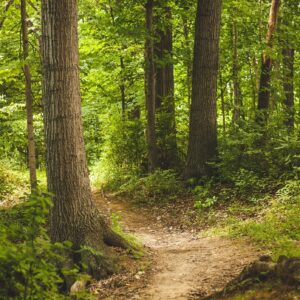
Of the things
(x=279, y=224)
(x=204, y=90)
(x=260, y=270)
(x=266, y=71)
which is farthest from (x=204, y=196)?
(x=260, y=270)

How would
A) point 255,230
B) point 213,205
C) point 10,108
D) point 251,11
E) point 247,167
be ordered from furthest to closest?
point 251,11 → point 10,108 → point 247,167 → point 213,205 → point 255,230

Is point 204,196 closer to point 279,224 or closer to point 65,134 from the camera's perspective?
point 279,224

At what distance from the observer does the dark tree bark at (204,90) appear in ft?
39.3

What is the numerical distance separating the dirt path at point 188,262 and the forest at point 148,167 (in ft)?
0.12

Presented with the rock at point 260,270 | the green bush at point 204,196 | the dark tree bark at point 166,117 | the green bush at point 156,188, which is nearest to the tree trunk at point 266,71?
the green bush at point 204,196

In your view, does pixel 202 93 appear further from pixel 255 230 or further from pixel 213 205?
pixel 255 230

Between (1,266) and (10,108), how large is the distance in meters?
10.6

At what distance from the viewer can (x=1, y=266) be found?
12.3 feet

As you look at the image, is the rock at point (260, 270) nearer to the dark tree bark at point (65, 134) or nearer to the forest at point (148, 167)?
the forest at point (148, 167)

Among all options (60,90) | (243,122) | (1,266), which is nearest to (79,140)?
(60,90)

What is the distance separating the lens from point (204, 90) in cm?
1215

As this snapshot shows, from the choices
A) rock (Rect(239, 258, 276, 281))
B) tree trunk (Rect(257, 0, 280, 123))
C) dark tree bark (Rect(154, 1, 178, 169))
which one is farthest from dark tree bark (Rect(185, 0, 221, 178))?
rock (Rect(239, 258, 276, 281))

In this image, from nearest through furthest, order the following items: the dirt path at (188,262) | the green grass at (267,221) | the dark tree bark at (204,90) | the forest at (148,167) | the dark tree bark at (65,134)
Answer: the forest at (148,167) < the dirt path at (188,262) < the dark tree bark at (65,134) < the green grass at (267,221) < the dark tree bark at (204,90)

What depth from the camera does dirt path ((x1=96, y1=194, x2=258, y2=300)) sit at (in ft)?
19.4
